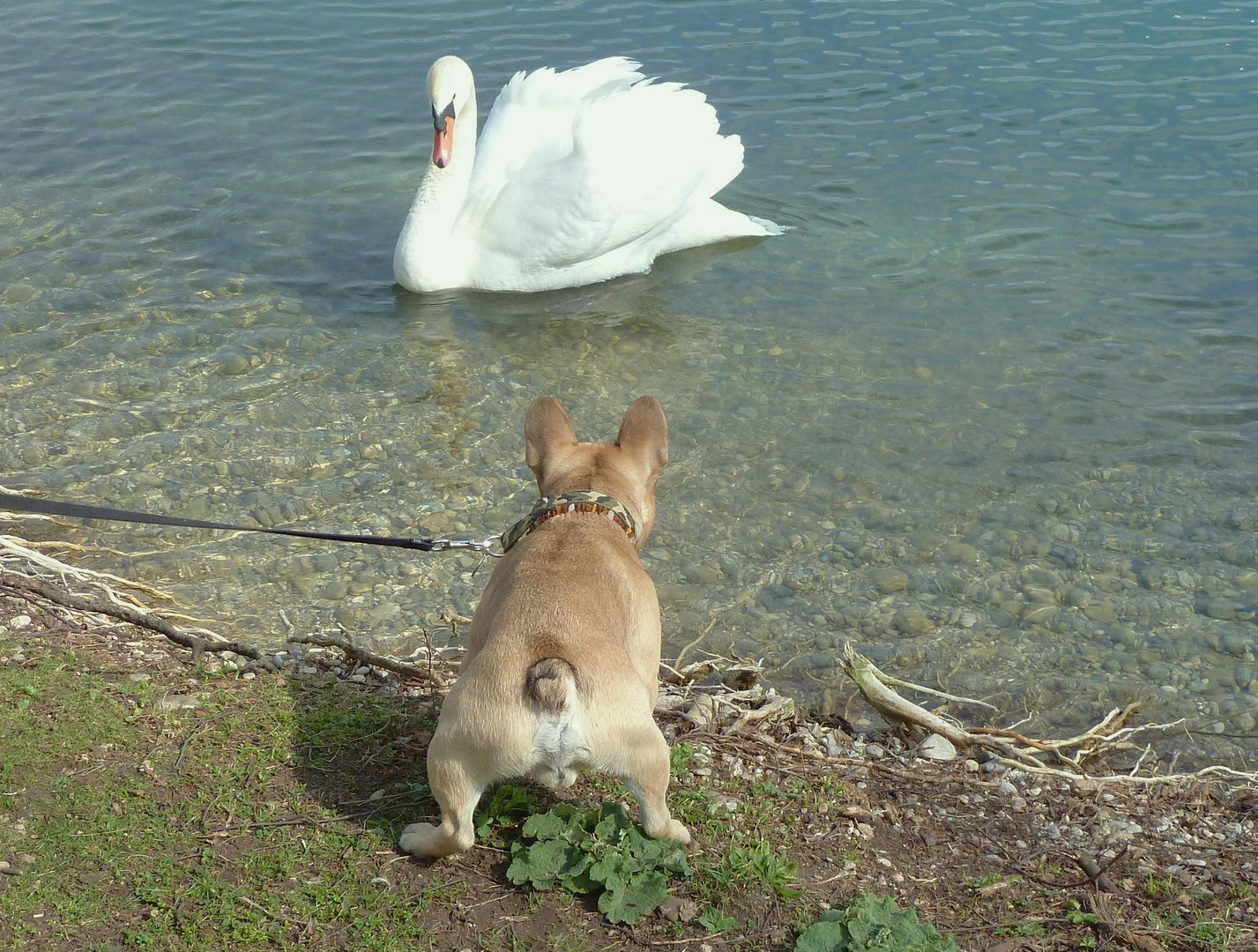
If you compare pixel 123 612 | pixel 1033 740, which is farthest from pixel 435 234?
pixel 1033 740

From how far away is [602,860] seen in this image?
3102 millimetres

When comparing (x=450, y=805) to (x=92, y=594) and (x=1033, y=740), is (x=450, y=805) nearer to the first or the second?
(x=1033, y=740)

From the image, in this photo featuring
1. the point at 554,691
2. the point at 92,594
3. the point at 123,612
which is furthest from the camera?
the point at 92,594

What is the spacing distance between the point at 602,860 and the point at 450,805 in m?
0.41

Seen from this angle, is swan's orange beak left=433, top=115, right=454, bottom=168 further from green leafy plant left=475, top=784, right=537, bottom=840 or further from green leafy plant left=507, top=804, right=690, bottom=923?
green leafy plant left=507, top=804, right=690, bottom=923

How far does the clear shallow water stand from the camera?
17.8 feet

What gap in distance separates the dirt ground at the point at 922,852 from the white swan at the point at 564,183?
4433 mm

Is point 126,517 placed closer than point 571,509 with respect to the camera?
No

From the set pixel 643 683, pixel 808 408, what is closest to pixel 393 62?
pixel 808 408

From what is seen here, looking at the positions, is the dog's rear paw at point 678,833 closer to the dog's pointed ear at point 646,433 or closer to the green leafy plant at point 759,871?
the green leafy plant at point 759,871

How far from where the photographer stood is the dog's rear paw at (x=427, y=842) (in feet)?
10.2

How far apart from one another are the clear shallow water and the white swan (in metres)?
0.24

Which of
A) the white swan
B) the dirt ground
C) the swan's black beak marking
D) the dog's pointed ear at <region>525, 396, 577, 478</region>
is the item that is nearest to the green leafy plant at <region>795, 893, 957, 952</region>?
the dirt ground

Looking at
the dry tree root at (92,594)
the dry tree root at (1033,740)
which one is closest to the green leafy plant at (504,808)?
the dry tree root at (92,594)
